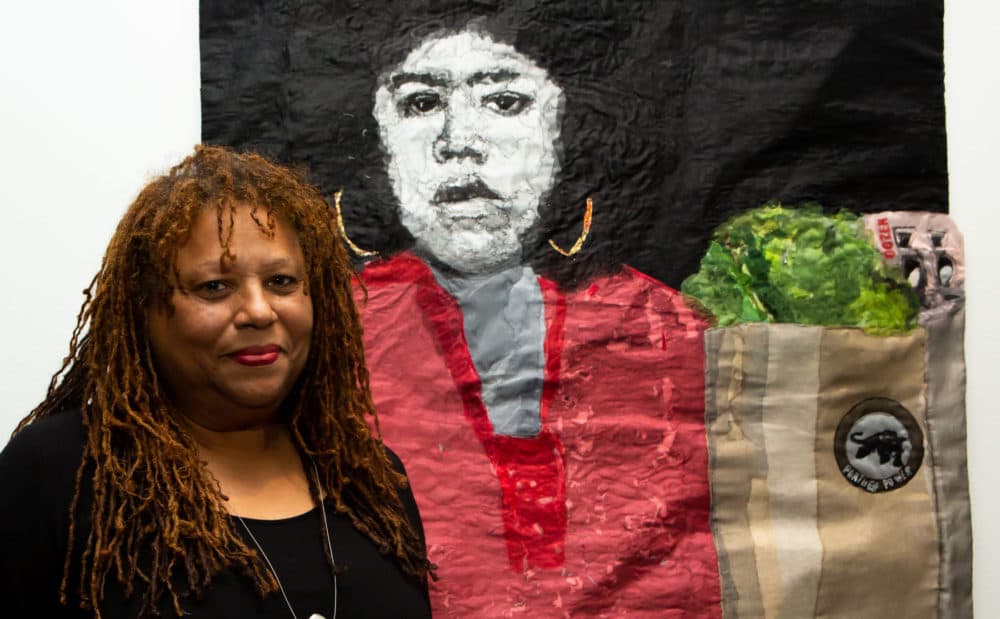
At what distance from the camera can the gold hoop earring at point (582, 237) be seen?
1.42 metres

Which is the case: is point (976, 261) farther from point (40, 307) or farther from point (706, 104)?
point (40, 307)

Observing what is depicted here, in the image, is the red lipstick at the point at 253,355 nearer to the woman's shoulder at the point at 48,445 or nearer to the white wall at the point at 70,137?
the woman's shoulder at the point at 48,445

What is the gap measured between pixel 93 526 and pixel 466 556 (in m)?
0.52

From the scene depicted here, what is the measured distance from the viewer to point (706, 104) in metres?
1.45

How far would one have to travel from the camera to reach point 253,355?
1062mm

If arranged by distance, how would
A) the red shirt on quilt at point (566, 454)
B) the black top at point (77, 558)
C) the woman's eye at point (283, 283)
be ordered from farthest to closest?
the red shirt on quilt at point (566, 454)
the woman's eye at point (283, 283)
the black top at point (77, 558)

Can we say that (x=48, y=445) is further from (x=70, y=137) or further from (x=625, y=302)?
(x=625, y=302)

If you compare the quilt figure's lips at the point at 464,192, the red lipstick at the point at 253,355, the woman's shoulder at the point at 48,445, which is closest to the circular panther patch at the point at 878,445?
the quilt figure's lips at the point at 464,192

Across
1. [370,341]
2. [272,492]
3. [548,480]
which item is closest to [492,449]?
[548,480]

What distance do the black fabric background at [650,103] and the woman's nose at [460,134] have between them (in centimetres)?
9

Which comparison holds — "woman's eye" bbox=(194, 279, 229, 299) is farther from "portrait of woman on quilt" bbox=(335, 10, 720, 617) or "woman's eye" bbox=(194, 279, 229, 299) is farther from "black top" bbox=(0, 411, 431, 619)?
"portrait of woman on quilt" bbox=(335, 10, 720, 617)

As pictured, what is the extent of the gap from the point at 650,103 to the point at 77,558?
0.92m

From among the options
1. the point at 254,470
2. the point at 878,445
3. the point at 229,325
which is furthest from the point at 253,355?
the point at 878,445

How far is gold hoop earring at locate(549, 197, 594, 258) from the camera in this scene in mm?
1418
